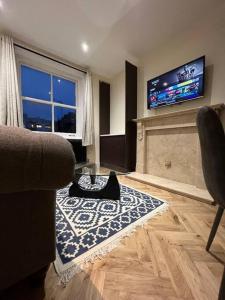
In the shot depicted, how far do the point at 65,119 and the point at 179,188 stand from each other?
110 inches

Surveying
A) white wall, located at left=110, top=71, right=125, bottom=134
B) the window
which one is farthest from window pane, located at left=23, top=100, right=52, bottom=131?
white wall, located at left=110, top=71, right=125, bottom=134

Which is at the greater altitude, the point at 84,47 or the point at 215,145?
the point at 84,47

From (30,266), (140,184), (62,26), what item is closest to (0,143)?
(30,266)

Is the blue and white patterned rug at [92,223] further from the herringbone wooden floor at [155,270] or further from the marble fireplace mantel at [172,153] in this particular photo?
the marble fireplace mantel at [172,153]

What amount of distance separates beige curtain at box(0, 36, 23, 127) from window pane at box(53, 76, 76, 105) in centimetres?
96

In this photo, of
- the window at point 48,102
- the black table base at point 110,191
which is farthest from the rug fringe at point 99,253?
the window at point 48,102

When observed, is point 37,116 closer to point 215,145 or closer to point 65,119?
point 65,119

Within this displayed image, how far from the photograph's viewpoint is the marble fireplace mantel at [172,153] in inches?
74.3

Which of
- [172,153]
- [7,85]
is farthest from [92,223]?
[7,85]

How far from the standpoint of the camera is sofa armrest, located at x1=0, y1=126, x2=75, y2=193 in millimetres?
367

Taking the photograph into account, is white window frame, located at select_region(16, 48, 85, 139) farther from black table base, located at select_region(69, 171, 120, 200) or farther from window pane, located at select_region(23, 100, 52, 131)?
black table base, located at select_region(69, 171, 120, 200)

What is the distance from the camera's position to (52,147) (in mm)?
422

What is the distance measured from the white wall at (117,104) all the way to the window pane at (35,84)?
150 centimetres

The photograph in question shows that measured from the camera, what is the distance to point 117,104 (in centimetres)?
361
